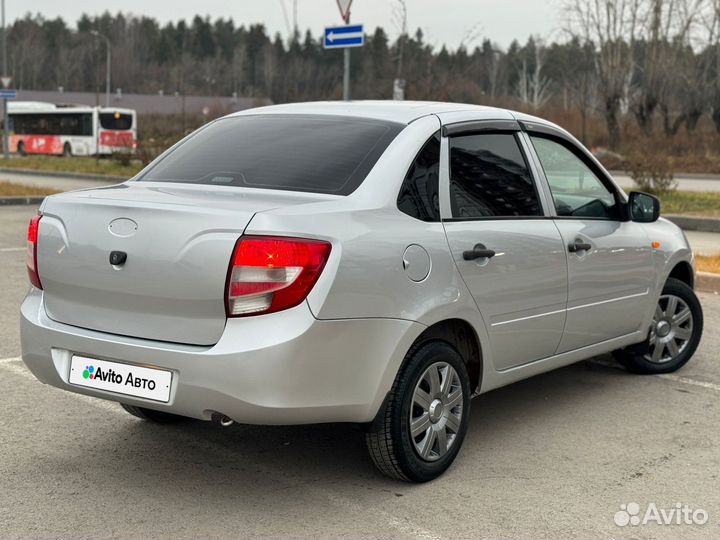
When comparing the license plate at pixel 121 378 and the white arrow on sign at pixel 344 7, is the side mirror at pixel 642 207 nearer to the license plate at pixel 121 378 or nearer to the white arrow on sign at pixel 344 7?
the license plate at pixel 121 378

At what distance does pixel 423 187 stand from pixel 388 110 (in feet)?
1.94

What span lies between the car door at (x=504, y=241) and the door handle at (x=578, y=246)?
9cm

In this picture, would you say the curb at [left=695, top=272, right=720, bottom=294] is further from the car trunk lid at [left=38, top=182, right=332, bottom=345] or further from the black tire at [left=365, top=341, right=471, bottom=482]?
the car trunk lid at [left=38, top=182, right=332, bottom=345]

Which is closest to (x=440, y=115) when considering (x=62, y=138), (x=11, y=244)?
(x=11, y=244)

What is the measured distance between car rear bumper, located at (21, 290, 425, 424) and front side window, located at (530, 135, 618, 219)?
1566 millimetres

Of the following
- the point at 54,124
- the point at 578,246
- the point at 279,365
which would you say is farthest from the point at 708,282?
the point at 54,124

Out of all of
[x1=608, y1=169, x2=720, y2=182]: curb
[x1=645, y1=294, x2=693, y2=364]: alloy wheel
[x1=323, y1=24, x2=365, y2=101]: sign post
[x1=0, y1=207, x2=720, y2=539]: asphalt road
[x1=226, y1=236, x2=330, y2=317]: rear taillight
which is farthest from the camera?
[x1=608, y1=169, x2=720, y2=182]: curb

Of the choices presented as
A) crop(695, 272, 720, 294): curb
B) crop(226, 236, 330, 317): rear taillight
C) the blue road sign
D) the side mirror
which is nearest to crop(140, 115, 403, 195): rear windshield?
crop(226, 236, 330, 317): rear taillight

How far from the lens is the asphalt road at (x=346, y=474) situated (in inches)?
149

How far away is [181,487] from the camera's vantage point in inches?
165

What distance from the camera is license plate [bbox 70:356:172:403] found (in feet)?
12.5

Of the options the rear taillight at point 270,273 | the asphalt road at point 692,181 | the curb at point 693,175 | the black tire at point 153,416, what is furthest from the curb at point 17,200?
the curb at point 693,175

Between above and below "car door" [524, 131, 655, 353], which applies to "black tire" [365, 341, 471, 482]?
below

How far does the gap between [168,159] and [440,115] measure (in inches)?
53.0
